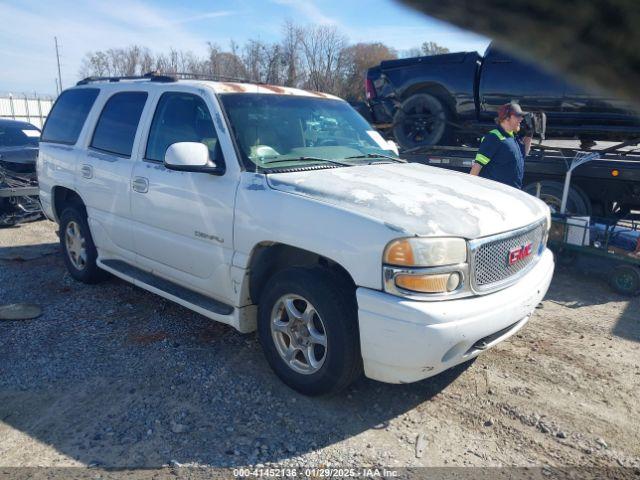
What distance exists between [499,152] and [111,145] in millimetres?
3800

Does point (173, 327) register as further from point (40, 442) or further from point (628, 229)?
point (628, 229)

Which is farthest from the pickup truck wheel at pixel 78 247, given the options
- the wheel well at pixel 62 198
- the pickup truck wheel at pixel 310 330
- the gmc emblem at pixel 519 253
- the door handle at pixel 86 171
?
the gmc emblem at pixel 519 253

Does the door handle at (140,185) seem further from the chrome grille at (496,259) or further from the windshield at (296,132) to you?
the chrome grille at (496,259)

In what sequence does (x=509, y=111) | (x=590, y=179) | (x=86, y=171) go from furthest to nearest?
(x=590, y=179) < (x=509, y=111) < (x=86, y=171)

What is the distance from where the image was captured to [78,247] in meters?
5.35

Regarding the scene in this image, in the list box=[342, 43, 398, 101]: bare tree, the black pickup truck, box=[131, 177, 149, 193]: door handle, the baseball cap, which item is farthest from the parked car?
box=[342, 43, 398, 101]: bare tree

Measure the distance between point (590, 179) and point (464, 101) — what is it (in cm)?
234

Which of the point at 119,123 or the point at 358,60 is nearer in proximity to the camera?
the point at 119,123

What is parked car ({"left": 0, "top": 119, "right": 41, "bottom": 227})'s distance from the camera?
8.16 meters

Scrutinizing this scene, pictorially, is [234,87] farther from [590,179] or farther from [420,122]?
[420,122]

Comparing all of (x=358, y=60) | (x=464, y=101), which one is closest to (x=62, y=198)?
(x=464, y=101)

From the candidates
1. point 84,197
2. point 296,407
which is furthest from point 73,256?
point 296,407

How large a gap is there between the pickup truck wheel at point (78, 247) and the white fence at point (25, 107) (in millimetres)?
35365

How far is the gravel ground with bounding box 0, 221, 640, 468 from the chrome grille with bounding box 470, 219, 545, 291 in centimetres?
83
